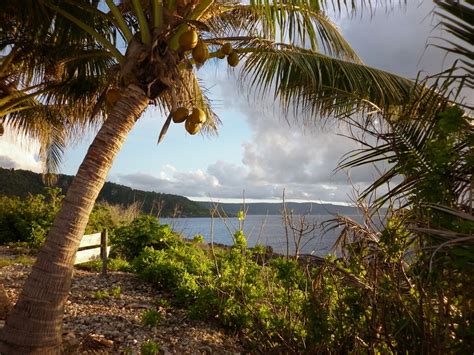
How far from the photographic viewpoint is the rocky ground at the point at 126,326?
4082 mm

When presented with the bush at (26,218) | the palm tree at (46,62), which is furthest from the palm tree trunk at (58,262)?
the bush at (26,218)

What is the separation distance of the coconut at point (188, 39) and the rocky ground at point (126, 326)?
2.54m

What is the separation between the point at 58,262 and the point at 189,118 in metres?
1.61

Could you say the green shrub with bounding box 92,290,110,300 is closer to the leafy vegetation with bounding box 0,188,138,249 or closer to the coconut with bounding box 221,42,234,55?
the coconut with bounding box 221,42,234,55

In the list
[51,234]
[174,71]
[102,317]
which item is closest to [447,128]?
[174,71]

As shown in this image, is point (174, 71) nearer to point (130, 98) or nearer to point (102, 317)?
point (130, 98)

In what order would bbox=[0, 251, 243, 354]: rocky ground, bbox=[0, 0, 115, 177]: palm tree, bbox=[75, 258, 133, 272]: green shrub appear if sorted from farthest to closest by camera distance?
bbox=[75, 258, 133, 272]: green shrub, bbox=[0, 0, 115, 177]: palm tree, bbox=[0, 251, 243, 354]: rocky ground

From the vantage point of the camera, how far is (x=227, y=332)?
5152 mm

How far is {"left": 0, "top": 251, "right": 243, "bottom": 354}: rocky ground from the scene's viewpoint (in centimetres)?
408

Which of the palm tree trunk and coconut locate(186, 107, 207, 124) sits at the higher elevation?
coconut locate(186, 107, 207, 124)

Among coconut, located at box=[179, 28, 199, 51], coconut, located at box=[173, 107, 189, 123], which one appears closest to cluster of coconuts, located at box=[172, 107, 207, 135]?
coconut, located at box=[173, 107, 189, 123]

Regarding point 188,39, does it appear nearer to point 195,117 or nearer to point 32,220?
point 195,117

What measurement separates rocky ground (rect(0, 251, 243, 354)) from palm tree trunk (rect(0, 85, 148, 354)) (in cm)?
48

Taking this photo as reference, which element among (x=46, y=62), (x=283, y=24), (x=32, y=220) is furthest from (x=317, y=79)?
(x=32, y=220)
